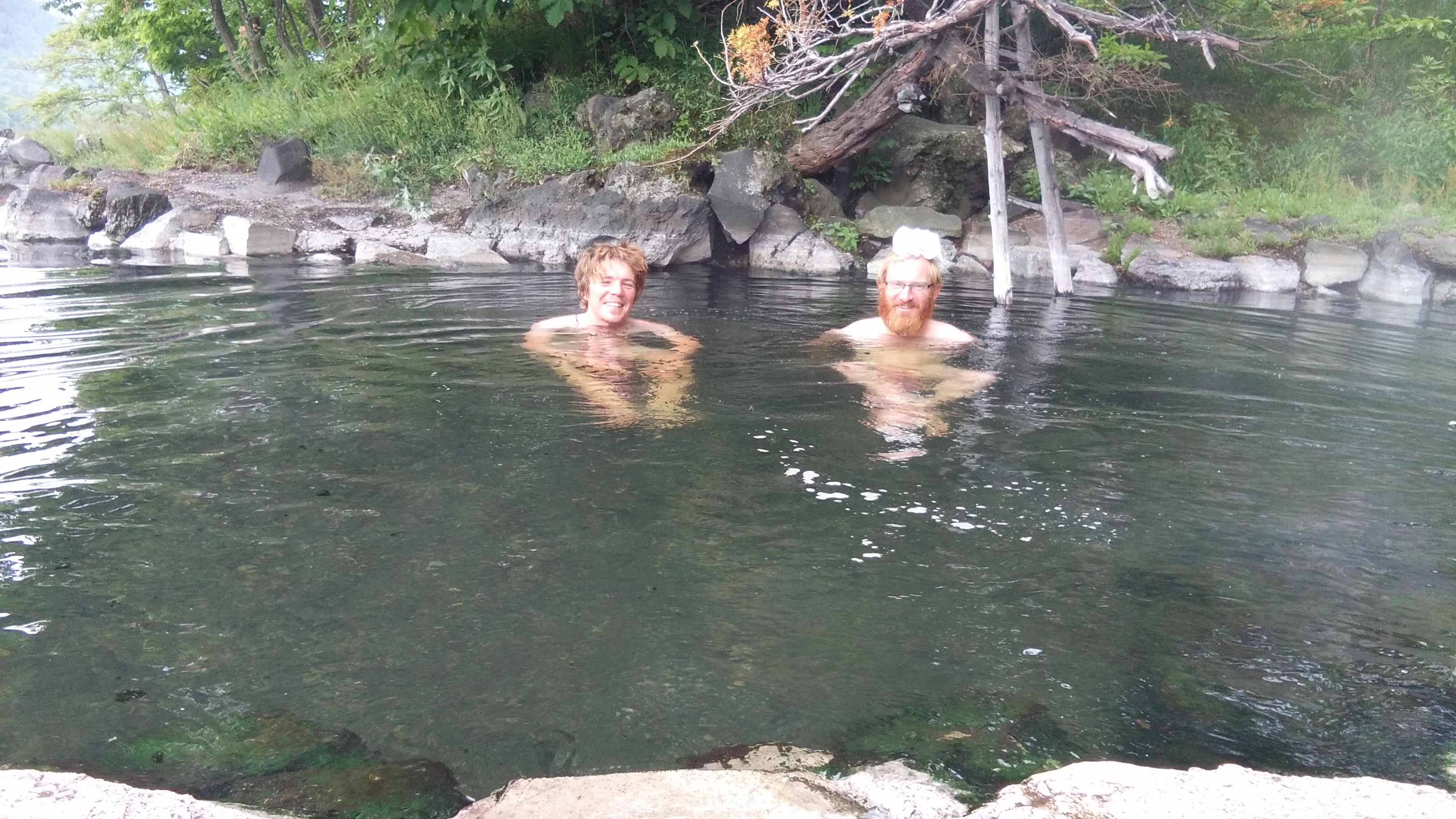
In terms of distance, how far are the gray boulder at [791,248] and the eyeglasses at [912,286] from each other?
18.3 ft

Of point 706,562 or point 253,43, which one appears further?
point 253,43

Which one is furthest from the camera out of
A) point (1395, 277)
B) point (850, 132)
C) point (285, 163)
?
point (285, 163)

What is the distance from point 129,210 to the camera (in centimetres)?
1320

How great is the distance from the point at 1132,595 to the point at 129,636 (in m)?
2.75

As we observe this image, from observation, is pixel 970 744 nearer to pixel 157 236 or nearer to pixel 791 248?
pixel 791 248

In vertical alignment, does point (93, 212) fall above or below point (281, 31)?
below

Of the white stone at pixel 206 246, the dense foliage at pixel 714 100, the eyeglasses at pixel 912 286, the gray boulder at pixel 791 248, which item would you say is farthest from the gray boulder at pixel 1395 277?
the white stone at pixel 206 246

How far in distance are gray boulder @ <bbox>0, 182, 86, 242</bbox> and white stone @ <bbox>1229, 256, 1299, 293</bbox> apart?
45.2 feet

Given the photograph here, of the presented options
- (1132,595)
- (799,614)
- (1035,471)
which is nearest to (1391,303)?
(1035,471)

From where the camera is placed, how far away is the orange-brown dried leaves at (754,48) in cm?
902

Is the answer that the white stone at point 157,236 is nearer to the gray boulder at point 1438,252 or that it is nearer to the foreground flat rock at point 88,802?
the foreground flat rock at point 88,802

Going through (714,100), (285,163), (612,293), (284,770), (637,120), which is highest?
(714,100)

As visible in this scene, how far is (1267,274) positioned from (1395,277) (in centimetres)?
116

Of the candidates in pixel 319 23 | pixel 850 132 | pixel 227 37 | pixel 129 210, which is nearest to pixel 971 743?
pixel 850 132
